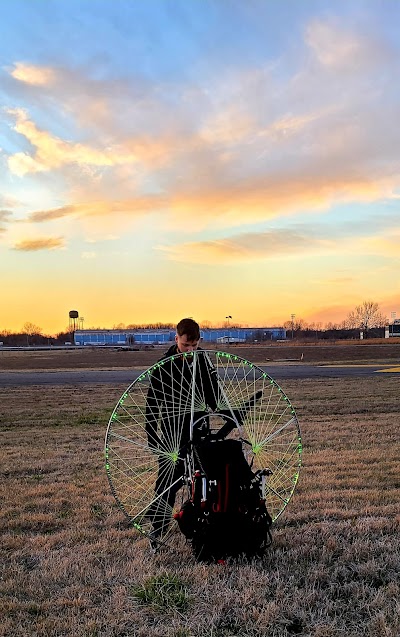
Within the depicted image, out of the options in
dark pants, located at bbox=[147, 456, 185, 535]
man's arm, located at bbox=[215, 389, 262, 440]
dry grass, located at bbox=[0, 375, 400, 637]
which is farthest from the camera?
dark pants, located at bbox=[147, 456, 185, 535]

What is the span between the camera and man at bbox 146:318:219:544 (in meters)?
4.41

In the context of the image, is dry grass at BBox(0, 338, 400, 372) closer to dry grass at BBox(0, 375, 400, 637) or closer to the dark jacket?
dry grass at BBox(0, 375, 400, 637)

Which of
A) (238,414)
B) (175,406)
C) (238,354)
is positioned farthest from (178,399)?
(238,354)

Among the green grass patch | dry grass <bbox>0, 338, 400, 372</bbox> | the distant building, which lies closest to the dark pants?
the green grass patch

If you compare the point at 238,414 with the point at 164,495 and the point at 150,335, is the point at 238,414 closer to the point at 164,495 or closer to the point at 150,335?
the point at 164,495

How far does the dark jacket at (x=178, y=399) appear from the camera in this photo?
442 cm

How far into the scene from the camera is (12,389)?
63.2 ft

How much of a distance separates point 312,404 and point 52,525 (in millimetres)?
9334

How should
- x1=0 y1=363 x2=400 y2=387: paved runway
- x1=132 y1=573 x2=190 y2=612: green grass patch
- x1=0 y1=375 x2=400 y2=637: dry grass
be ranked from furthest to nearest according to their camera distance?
x1=0 y1=363 x2=400 y2=387: paved runway
x1=132 y1=573 x2=190 y2=612: green grass patch
x1=0 y1=375 x2=400 y2=637: dry grass

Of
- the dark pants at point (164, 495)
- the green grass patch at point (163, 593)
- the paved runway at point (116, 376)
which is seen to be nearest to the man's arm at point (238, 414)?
the dark pants at point (164, 495)

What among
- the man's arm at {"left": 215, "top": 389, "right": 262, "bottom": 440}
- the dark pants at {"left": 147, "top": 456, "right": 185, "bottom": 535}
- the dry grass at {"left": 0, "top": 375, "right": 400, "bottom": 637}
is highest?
the man's arm at {"left": 215, "top": 389, "right": 262, "bottom": 440}

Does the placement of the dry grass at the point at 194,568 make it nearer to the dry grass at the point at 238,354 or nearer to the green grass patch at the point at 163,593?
the green grass patch at the point at 163,593

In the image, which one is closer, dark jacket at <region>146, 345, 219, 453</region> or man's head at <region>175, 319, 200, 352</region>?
dark jacket at <region>146, 345, 219, 453</region>

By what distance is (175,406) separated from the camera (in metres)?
4.55
